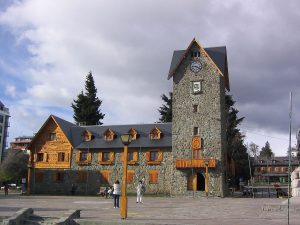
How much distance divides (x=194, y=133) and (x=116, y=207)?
78.1ft

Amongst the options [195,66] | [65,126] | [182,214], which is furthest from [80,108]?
[182,214]

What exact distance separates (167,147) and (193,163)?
498 centimetres

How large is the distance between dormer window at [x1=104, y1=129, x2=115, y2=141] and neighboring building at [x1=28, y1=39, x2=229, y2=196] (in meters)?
0.11

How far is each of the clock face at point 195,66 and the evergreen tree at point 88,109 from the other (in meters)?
33.2

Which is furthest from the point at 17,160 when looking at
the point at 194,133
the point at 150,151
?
the point at 194,133

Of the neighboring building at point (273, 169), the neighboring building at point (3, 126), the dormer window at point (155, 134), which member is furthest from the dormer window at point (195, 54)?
the neighboring building at point (273, 169)

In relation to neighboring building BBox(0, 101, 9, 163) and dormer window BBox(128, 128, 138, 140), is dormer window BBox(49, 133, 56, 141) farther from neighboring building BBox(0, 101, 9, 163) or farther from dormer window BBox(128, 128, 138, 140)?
neighboring building BBox(0, 101, 9, 163)

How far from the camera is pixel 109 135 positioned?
177 feet

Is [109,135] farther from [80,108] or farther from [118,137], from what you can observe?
[80,108]

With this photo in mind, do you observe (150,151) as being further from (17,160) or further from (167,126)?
(17,160)

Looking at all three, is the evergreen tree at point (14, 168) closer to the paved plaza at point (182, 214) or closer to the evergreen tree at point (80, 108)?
the evergreen tree at point (80, 108)

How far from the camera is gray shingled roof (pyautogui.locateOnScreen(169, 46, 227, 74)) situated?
162 feet

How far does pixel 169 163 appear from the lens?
49625 mm

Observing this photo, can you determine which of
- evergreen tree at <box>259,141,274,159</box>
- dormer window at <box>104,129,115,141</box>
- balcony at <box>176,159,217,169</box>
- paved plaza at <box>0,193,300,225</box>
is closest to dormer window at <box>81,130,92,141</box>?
dormer window at <box>104,129,115,141</box>
